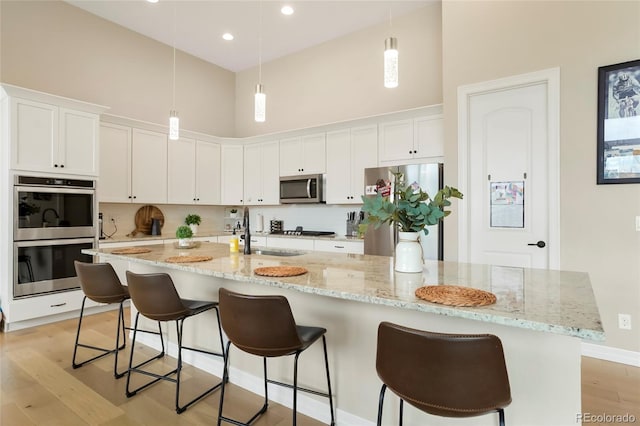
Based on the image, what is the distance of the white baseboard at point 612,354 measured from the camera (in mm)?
2721

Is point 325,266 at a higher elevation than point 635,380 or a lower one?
higher

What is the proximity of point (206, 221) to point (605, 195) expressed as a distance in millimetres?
5375

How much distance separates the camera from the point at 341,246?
4.42 m

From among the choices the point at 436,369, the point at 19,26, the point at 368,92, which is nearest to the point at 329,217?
the point at 368,92

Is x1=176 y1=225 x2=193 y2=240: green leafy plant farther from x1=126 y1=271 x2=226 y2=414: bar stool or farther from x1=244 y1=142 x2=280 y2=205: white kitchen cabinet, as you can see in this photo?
x1=244 y1=142 x2=280 y2=205: white kitchen cabinet

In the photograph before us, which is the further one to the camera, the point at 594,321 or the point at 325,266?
the point at 325,266

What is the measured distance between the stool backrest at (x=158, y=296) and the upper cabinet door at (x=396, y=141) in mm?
3005

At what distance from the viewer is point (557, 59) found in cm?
298

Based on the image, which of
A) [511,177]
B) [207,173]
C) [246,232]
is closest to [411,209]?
[246,232]

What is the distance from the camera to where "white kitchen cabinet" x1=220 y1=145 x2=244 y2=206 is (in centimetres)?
569

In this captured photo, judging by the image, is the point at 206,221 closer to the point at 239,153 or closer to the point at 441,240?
the point at 239,153

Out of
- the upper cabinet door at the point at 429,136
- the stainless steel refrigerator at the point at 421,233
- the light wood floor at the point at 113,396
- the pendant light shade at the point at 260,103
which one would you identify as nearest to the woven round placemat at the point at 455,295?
the light wood floor at the point at 113,396

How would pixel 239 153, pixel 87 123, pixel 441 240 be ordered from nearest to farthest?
pixel 441 240 < pixel 87 123 < pixel 239 153

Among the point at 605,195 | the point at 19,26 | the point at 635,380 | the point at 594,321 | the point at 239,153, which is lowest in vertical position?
the point at 635,380
